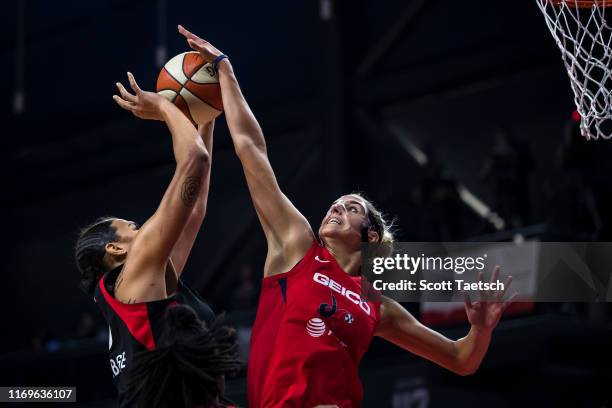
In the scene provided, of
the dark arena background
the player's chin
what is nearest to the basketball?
the player's chin

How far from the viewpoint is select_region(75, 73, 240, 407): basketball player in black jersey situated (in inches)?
118

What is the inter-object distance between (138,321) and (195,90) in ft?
3.65

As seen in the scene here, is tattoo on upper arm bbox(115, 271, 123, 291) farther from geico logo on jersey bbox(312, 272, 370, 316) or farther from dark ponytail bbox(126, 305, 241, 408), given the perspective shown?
geico logo on jersey bbox(312, 272, 370, 316)

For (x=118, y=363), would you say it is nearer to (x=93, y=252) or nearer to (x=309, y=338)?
(x=93, y=252)

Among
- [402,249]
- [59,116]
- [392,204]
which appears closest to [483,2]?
[392,204]

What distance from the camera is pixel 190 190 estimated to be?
3418 mm

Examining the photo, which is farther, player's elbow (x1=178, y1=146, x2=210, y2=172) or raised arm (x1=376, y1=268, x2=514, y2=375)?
raised arm (x1=376, y1=268, x2=514, y2=375)

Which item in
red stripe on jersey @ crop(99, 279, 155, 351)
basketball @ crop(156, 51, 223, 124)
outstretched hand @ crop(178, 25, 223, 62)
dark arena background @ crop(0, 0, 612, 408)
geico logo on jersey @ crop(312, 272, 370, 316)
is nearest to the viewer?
red stripe on jersey @ crop(99, 279, 155, 351)

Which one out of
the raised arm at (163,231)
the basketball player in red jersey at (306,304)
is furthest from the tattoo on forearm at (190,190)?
the basketball player in red jersey at (306,304)

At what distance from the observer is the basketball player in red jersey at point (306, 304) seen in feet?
11.6

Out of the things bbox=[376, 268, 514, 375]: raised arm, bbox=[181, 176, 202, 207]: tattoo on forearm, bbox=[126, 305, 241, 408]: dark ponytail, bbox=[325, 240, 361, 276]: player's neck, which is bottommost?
bbox=[376, 268, 514, 375]: raised arm

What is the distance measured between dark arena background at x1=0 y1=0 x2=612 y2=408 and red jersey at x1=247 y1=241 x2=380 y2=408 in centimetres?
378

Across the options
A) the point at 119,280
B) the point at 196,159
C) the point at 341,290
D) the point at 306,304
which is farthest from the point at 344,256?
the point at 119,280

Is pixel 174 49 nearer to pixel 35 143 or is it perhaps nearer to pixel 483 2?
pixel 35 143
